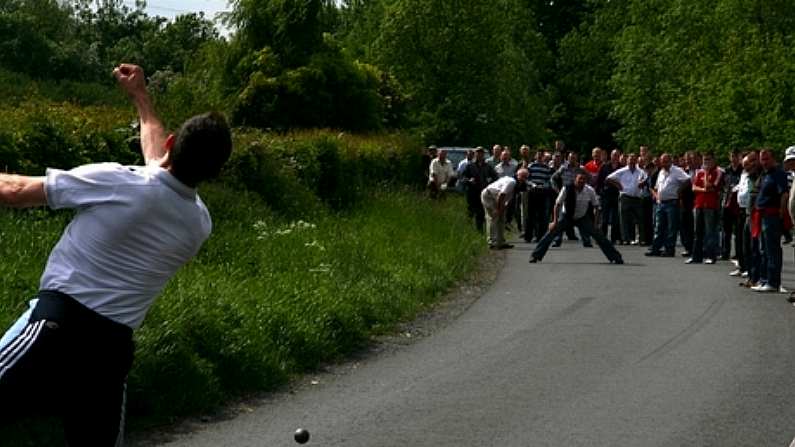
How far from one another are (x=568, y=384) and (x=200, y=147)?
285 inches

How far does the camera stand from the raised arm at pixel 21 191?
5.54 meters

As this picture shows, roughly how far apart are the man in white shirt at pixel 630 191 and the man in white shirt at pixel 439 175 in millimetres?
3714

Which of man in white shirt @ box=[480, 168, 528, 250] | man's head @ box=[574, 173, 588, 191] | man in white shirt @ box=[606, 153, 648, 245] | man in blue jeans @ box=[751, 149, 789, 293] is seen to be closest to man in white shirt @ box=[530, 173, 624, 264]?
man's head @ box=[574, 173, 588, 191]

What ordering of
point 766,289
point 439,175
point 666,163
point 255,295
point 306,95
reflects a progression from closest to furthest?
point 255,295
point 766,289
point 666,163
point 439,175
point 306,95

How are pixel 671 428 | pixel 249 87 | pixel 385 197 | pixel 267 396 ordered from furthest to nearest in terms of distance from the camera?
pixel 249 87
pixel 385 197
pixel 267 396
pixel 671 428

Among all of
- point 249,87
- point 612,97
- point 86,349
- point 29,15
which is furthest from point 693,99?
point 86,349

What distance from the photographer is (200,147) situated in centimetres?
586

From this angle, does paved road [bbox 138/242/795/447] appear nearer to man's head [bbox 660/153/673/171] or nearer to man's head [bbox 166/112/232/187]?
man's head [bbox 166/112/232/187]

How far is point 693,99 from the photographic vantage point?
48.4 metres

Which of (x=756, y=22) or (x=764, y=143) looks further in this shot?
(x=756, y=22)

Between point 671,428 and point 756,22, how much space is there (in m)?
44.3

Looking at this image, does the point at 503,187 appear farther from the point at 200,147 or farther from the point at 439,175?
the point at 200,147

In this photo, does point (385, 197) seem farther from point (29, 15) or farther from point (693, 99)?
point (29, 15)

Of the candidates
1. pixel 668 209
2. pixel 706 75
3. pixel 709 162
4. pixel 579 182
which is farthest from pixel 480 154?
pixel 706 75
